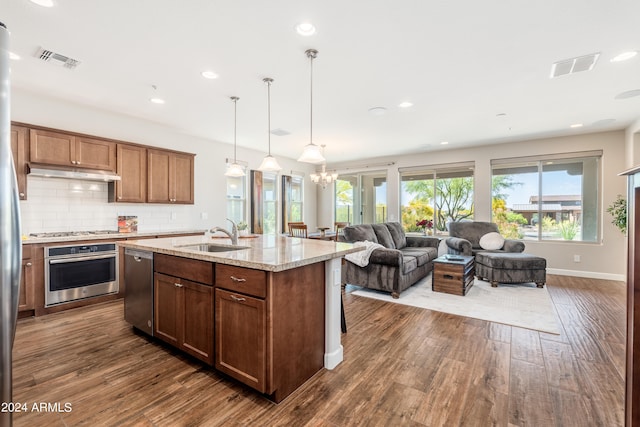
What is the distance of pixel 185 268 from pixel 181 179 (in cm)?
320

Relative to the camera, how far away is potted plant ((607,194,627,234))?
4.59 m

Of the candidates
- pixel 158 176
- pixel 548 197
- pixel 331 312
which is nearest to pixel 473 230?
pixel 548 197

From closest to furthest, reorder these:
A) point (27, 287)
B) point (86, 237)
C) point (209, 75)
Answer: point (209, 75), point (27, 287), point (86, 237)

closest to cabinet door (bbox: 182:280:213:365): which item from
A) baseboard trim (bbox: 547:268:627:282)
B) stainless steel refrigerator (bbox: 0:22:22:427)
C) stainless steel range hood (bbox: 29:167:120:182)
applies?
stainless steel refrigerator (bbox: 0:22:22:427)

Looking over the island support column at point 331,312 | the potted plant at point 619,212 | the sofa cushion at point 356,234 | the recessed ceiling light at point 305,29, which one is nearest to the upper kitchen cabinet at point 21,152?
the recessed ceiling light at point 305,29

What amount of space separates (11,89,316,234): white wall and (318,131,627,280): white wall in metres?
5.00

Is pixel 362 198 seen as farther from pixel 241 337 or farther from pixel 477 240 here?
pixel 241 337

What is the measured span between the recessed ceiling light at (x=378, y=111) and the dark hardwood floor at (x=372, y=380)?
9.14 feet

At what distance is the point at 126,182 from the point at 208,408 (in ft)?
12.0

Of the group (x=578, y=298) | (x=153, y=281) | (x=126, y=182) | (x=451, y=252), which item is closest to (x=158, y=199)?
(x=126, y=182)

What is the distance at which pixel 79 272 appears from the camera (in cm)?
360

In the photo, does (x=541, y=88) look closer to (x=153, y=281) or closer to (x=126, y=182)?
(x=153, y=281)

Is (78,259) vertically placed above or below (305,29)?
below

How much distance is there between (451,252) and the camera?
5.52 metres
